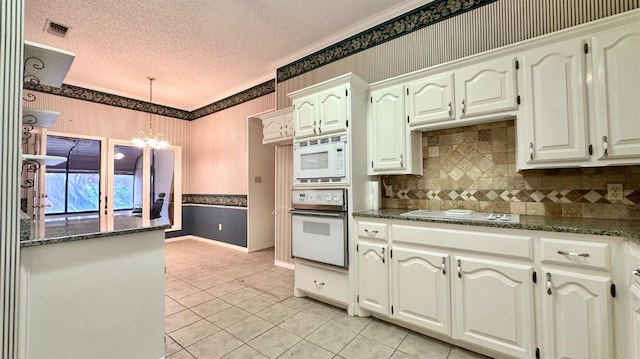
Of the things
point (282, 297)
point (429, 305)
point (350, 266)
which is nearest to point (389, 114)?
point (350, 266)

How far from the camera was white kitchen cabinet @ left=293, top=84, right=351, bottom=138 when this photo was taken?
97.7 inches

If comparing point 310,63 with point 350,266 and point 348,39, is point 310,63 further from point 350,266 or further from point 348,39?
point 350,266

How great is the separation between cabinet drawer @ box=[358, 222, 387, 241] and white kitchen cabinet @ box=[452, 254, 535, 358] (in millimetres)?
564

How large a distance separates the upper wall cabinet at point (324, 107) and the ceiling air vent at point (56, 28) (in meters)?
2.74

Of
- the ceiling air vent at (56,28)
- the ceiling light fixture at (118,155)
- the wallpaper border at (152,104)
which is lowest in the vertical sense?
the ceiling light fixture at (118,155)

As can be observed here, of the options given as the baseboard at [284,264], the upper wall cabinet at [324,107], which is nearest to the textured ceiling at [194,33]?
the upper wall cabinet at [324,107]

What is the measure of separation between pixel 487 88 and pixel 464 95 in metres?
0.16

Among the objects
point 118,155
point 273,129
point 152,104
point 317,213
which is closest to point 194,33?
point 273,129

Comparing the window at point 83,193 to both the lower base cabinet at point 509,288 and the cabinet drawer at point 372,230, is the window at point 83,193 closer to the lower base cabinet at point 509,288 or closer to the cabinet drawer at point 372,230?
the cabinet drawer at point 372,230

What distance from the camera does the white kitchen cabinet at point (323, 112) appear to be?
8.14 feet

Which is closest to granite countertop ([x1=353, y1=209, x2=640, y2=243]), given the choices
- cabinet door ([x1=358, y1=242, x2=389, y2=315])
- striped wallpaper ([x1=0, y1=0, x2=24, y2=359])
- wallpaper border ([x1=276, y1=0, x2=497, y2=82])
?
cabinet door ([x1=358, y1=242, x2=389, y2=315])

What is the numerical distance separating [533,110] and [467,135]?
1.86 feet

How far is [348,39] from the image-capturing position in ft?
10.6

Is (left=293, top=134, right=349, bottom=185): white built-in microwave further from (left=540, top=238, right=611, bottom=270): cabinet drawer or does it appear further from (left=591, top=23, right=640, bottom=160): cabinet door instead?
(left=591, top=23, right=640, bottom=160): cabinet door
